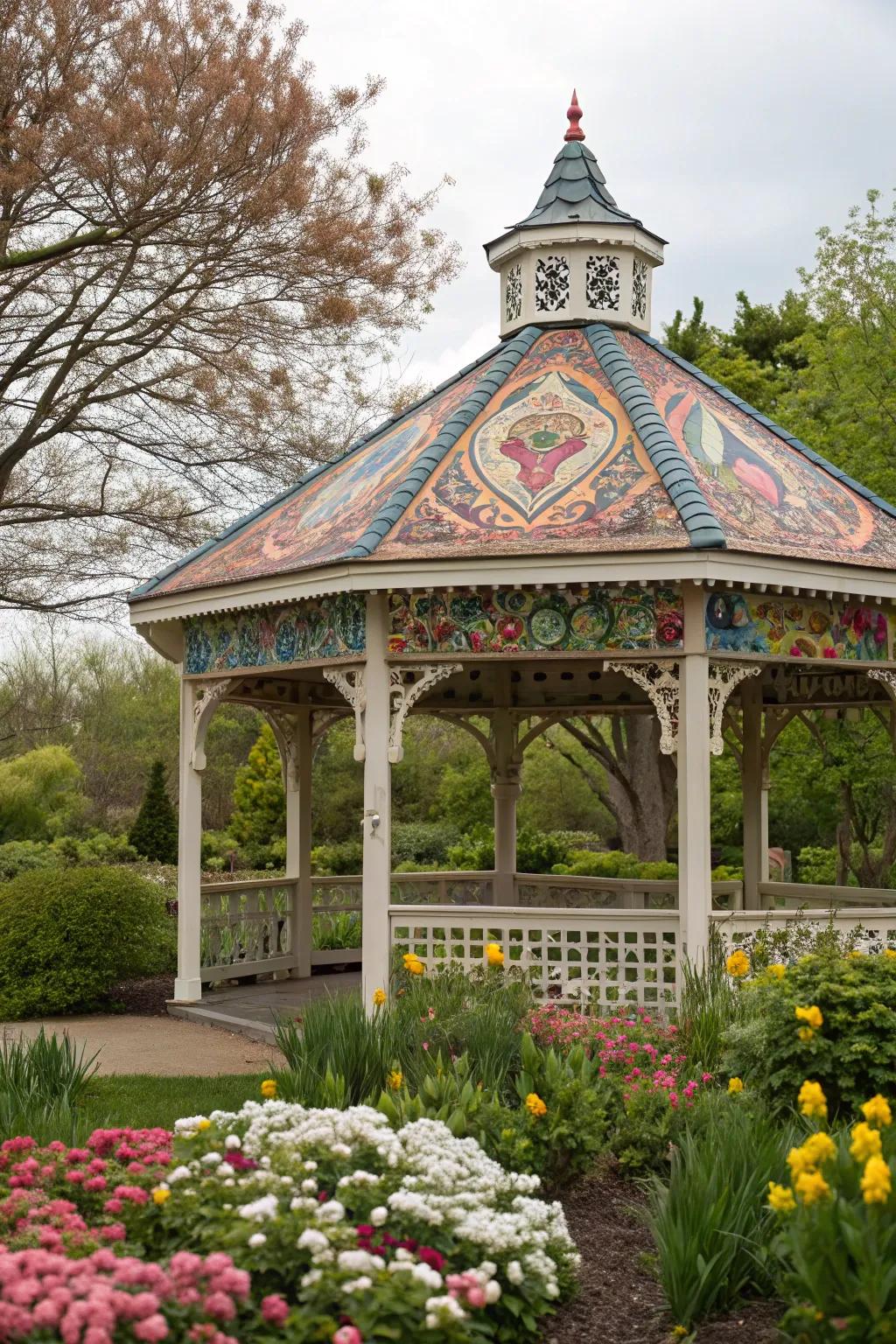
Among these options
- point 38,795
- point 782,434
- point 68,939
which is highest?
point 782,434

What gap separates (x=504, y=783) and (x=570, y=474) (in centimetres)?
558

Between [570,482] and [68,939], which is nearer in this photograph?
[570,482]

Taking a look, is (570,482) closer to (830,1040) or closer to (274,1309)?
(830,1040)

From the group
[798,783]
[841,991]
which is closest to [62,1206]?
[841,991]

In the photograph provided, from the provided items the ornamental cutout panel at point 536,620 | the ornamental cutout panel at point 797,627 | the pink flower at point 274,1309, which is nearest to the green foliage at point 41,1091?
the pink flower at point 274,1309

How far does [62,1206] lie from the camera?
4516 millimetres

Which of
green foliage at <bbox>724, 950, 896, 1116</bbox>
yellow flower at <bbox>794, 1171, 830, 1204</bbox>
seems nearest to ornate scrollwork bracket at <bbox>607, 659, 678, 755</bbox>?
green foliage at <bbox>724, 950, 896, 1116</bbox>

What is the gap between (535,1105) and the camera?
19.9ft

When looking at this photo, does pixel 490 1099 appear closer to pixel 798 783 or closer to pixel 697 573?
pixel 697 573

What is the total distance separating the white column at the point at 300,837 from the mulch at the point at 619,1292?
27.9ft

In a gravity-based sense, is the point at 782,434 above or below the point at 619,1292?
above

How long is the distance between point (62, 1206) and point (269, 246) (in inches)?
433

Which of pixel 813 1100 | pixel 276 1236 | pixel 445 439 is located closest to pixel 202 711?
pixel 445 439

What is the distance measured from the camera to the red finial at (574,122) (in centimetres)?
1409
